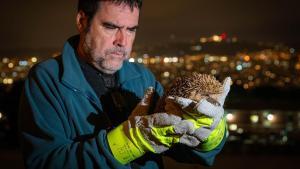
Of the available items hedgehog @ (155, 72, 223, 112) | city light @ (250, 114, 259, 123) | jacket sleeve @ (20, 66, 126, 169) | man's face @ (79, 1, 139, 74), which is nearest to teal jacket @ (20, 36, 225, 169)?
jacket sleeve @ (20, 66, 126, 169)

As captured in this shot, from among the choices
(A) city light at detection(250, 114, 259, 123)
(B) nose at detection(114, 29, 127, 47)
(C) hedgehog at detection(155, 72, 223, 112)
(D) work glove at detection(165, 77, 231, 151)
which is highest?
(B) nose at detection(114, 29, 127, 47)

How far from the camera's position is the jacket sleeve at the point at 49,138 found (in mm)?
2229

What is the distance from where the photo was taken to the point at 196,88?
2.20 m

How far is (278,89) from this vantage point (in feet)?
219

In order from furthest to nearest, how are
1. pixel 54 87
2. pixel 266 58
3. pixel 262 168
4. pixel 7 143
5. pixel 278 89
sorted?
pixel 266 58 → pixel 278 89 → pixel 7 143 → pixel 262 168 → pixel 54 87

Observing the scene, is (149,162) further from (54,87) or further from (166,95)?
(54,87)

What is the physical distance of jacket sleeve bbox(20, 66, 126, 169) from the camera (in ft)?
7.31

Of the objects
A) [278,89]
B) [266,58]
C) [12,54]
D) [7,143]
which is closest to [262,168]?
[7,143]

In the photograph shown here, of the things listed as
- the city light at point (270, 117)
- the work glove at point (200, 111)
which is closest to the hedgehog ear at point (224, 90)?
the work glove at point (200, 111)

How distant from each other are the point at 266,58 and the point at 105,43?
90629mm

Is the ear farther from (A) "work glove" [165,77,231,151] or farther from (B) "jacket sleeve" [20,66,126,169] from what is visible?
(A) "work glove" [165,77,231,151]

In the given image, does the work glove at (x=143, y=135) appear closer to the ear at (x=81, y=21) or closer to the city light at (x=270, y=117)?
the ear at (x=81, y=21)

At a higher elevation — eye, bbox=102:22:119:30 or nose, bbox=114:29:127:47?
eye, bbox=102:22:119:30

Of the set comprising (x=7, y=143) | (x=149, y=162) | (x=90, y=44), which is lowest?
(x=7, y=143)
